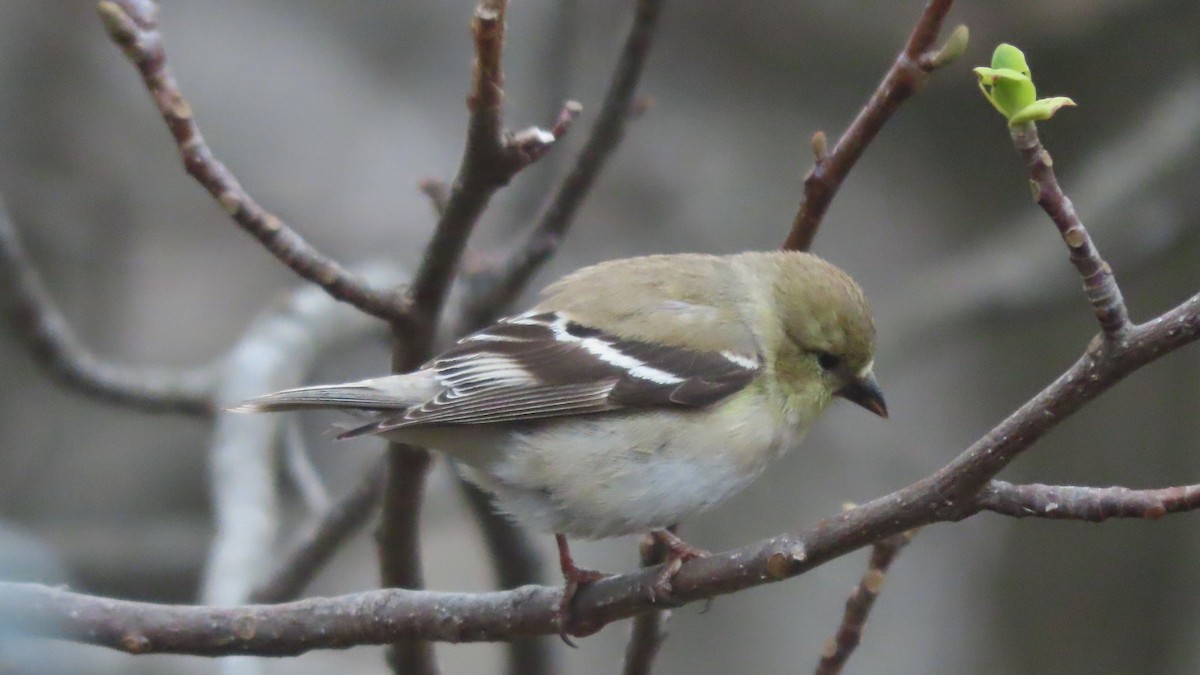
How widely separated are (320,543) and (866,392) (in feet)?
4.86

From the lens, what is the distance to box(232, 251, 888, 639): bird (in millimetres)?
2645

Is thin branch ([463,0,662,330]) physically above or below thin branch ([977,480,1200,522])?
above

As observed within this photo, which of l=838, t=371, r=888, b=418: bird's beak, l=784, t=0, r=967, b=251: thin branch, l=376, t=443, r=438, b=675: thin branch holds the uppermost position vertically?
l=784, t=0, r=967, b=251: thin branch

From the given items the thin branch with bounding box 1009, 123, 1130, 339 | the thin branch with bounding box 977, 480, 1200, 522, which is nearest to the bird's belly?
the thin branch with bounding box 977, 480, 1200, 522

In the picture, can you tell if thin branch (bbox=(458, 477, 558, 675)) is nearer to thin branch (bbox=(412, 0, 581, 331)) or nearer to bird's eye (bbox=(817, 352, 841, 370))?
bird's eye (bbox=(817, 352, 841, 370))

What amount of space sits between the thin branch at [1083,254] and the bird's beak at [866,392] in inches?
62.6

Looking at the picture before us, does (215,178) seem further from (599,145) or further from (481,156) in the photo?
(599,145)

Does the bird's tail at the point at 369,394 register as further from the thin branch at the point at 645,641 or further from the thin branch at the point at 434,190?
the thin branch at the point at 645,641

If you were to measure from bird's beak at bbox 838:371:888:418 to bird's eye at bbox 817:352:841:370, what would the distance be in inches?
2.4

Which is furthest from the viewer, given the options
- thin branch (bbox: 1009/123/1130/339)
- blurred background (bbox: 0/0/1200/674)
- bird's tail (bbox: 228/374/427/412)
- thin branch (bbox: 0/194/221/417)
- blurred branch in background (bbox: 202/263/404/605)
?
blurred background (bbox: 0/0/1200/674)

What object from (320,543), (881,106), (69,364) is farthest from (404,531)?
(69,364)

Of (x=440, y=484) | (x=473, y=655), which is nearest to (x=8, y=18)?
(x=440, y=484)

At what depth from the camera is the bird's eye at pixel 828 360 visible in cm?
306

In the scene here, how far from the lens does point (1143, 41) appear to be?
627 cm
